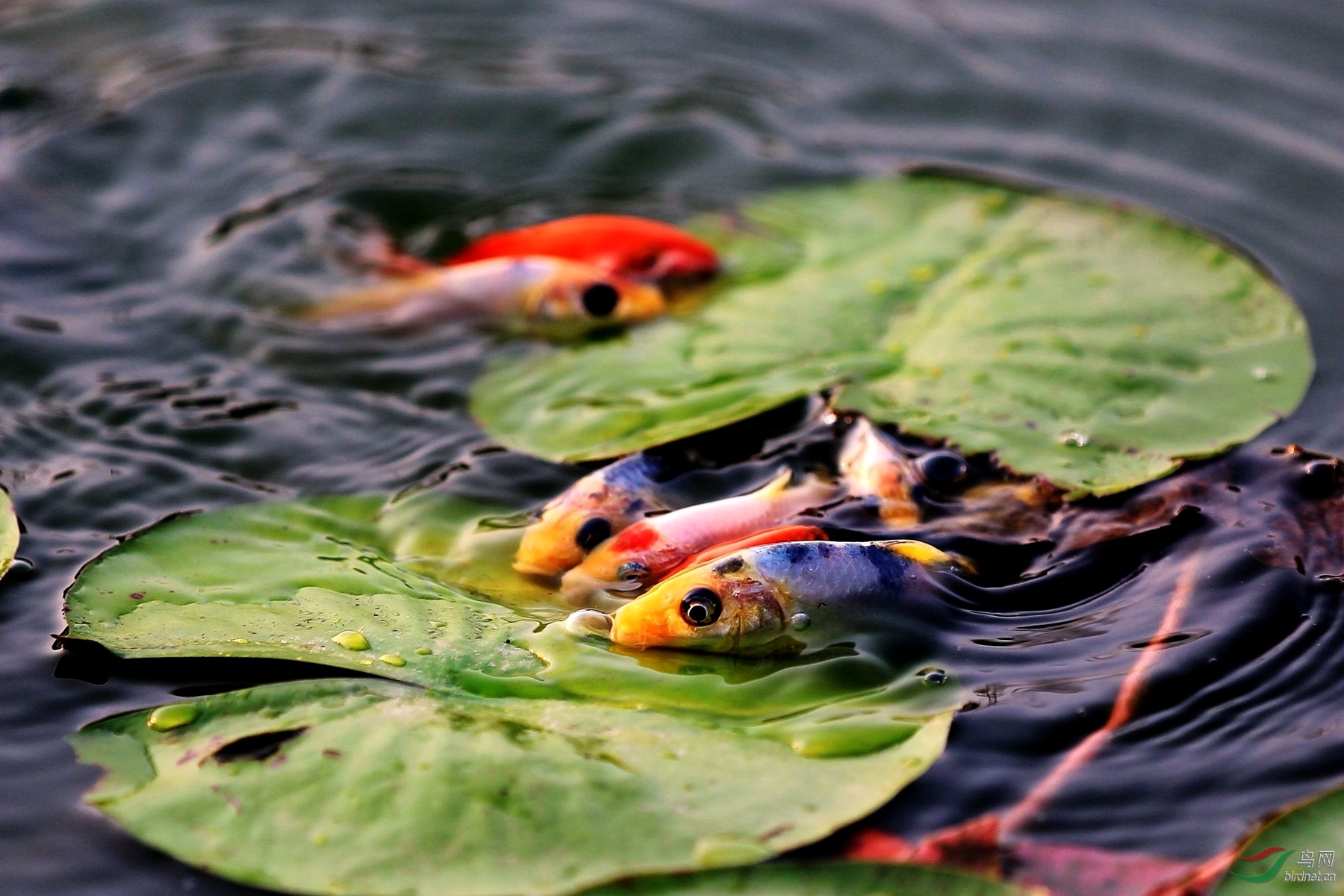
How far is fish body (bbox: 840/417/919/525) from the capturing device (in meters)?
3.61

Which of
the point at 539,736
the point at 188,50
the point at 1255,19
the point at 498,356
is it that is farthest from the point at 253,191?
the point at 1255,19

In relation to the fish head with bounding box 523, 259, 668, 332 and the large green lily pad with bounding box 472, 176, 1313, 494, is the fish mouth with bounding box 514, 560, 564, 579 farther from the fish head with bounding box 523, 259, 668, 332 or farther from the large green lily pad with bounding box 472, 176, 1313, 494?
the fish head with bounding box 523, 259, 668, 332

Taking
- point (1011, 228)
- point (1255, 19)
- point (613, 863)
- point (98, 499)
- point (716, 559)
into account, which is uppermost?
point (1255, 19)

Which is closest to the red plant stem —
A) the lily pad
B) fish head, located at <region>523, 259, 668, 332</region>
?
fish head, located at <region>523, 259, 668, 332</region>

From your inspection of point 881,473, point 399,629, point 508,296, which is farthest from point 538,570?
point 508,296

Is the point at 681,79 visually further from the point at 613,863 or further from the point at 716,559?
the point at 613,863

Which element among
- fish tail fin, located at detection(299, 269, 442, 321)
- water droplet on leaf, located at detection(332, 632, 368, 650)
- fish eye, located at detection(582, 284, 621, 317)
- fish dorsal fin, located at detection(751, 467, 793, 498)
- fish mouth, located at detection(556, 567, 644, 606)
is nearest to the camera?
water droplet on leaf, located at detection(332, 632, 368, 650)

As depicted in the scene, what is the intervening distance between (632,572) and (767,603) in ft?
1.39

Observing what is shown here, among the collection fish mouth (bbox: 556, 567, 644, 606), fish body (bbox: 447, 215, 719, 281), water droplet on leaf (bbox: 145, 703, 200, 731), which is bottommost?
water droplet on leaf (bbox: 145, 703, 200, 731)

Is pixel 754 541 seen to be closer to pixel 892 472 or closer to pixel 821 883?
pixel 892 472

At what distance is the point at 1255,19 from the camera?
628 centimetres

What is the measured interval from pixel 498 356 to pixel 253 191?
170 cm

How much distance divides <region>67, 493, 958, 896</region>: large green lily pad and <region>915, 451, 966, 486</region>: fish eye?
0.84 metres

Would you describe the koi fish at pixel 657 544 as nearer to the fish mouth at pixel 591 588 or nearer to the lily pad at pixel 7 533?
the fish mouth at pixel 591 588
